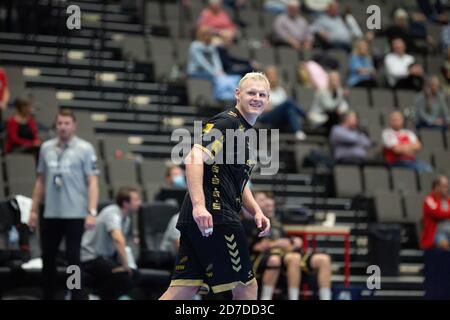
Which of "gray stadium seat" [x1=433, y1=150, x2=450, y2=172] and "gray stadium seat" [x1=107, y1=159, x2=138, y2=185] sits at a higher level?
"gray stadium seat" [x1=433, y1=150, x2=450, y2=172]

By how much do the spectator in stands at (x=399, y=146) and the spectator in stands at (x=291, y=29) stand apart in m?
2.38

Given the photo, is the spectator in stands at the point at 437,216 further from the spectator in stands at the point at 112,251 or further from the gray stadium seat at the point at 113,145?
the spectator in stands at the point at 112,251

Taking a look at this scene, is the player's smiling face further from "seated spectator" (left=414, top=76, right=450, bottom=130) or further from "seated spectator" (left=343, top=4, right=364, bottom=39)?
"seated spectator" (left=343, top=4, right=364, bottom=39)

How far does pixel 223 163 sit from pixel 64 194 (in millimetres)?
3450

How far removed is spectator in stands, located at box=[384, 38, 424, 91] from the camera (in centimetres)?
1667

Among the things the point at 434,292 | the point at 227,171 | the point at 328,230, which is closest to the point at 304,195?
the point at 328,230

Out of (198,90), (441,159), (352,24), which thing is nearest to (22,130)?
(198,90)

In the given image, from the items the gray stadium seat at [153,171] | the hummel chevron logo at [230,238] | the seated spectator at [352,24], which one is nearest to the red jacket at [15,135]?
the gray stadium seat at [153,171]

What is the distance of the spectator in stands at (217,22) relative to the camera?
16031 mm

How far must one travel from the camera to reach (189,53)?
598 inches

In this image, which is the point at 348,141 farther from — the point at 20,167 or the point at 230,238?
the point at 230,238

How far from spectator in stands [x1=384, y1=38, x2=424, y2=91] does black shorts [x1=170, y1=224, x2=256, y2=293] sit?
1030 centimetres

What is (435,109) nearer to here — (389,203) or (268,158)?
(389,203)

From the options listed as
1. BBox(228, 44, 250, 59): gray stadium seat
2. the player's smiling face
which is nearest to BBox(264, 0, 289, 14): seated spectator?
BBox(228, 44, 250, 59): gray stadium seat
